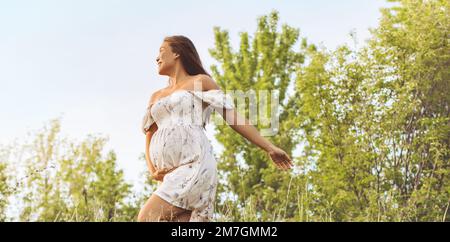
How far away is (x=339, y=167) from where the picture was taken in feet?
50.4

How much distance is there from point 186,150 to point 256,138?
37 centimetres

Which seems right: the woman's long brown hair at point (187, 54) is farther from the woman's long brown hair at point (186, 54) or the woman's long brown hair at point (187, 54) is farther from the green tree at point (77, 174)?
the green tree at point (77, 174)

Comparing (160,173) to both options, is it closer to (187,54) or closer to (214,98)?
(214,98)

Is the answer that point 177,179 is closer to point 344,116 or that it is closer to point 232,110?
point 232,110

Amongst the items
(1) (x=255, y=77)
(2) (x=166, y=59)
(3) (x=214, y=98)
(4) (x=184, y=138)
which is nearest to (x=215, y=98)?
(3) (x=214, y=98)

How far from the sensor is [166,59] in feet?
12.8

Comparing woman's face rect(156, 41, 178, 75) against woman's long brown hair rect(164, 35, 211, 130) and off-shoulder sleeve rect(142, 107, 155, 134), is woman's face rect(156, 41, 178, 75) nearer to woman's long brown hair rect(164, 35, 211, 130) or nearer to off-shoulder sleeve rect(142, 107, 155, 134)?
woman's long brown hair rect(164, 35, 211, 130)

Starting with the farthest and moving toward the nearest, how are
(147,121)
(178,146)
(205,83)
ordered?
(147,121), (205,83), (178,146)

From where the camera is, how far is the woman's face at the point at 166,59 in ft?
12.8

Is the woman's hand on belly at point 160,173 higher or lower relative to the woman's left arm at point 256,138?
lower

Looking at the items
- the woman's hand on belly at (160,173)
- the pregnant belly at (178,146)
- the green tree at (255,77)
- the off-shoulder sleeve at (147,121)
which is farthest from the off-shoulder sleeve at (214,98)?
the green tree at (255,77)

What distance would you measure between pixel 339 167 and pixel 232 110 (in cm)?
1192

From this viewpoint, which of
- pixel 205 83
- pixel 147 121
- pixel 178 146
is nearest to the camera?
pixel 178 146

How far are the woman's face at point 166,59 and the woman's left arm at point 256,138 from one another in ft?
1.37
